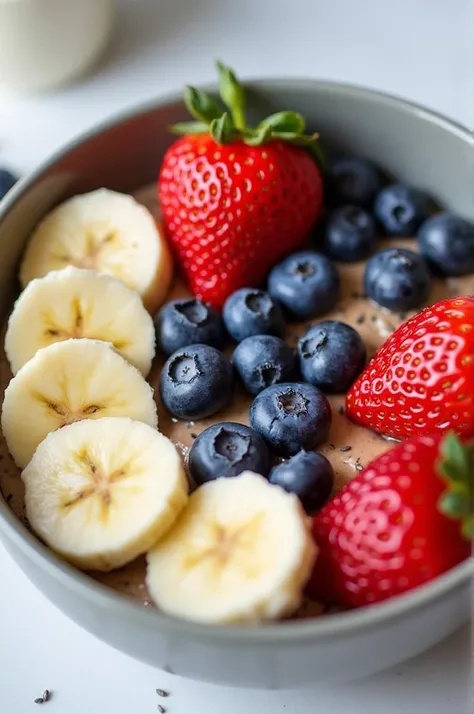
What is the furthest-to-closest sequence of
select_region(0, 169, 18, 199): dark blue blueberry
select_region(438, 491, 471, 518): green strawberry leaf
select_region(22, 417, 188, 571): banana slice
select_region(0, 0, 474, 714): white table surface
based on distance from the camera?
1. select_region(0, 0, 474, 714): white table surface
2. select_region(0, 169, 18, 199): dark blue blueberry
3. select_region(22, 417, 188, 571): banana slice
4. select_region(438, 491, 471, 518): green strawberry leaf

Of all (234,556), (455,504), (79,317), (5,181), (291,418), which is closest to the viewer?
(455,504)

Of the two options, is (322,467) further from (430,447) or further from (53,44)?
(53,44)

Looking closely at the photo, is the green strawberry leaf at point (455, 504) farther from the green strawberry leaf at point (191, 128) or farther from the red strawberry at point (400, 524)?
the green strawberry leaf at point (191, 128)

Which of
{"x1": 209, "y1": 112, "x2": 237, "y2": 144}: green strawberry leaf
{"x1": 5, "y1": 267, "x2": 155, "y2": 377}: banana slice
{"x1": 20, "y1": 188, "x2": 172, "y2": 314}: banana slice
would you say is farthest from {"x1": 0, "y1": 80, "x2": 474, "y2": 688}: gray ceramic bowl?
{"x1": 209, "y1": 112, "x2": 237, "y2": 144}: green strawberry leaf

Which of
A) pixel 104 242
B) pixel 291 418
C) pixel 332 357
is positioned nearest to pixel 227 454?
pixel 291 418

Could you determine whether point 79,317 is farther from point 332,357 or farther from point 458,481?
point 458,481

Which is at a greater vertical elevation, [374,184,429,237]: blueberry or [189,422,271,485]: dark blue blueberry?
[374,184,429,237]: blueberry

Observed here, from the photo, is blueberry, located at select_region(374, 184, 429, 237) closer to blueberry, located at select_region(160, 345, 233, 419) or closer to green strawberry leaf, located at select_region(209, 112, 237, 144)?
green strawberry leaf, located at select_region(209, 112, 237, 144)
